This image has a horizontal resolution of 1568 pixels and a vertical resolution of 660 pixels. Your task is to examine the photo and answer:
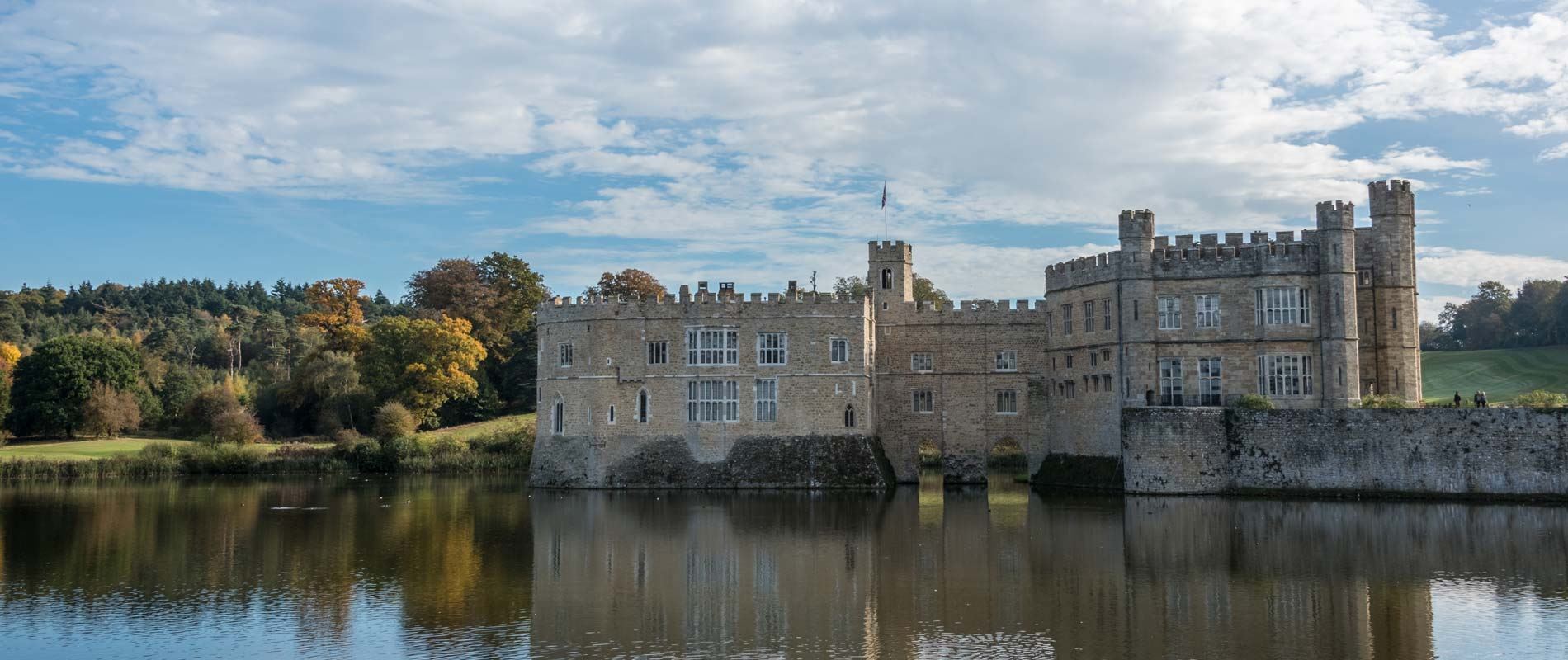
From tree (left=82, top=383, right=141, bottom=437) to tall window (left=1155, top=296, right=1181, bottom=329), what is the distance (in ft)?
188

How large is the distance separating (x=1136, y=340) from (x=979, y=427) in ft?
30.0

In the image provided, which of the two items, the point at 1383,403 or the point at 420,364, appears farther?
the point at 420,364

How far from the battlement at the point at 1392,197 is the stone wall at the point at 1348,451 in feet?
30.3

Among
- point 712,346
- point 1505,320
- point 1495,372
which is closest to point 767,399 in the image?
point 712,346

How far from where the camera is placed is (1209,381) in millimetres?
43844

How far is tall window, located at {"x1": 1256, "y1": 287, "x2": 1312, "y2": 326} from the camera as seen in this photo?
43156 millimetres

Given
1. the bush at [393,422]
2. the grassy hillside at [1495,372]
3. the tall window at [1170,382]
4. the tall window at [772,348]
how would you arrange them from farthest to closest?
the grassy hillside at [1495,372], the bush at [393,422], the tall window at [772,348], the tall window at [1170,382]

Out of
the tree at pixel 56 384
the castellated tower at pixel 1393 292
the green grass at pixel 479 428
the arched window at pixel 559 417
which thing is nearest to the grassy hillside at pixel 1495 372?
the castellated tower at pixel 1393 292

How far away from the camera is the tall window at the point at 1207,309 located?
43.8 m

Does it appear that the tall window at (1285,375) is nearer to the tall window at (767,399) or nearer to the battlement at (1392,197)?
the battlement at (1392,197)

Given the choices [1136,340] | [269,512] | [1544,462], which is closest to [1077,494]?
[1136,340]

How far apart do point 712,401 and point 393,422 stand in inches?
907

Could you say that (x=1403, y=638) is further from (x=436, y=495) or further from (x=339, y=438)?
(x=339, y=438)

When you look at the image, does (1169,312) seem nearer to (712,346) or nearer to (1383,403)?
(1383,403)
